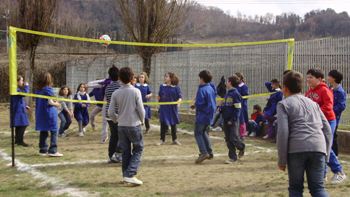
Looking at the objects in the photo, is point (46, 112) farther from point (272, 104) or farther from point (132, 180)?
point (272, 104)

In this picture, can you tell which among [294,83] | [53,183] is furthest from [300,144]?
[53,183]

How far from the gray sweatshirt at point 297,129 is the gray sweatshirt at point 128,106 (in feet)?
9.06

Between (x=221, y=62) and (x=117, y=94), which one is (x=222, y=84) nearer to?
(x=221, y=62)

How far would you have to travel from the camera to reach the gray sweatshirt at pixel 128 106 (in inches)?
294

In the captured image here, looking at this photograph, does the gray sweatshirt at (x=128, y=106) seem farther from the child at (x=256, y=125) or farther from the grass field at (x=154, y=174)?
the child at (x=256, y=125)

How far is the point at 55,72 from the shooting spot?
30891 mm

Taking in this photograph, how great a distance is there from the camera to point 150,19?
18406mm

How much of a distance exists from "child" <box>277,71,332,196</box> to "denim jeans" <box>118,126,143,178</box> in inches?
110

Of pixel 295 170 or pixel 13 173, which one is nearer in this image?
pixel 295 170

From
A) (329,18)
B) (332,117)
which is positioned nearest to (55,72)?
(332,117)

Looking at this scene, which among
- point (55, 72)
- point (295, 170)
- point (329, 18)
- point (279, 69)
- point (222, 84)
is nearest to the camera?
point (295, 170)

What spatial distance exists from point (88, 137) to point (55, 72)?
1840 cm

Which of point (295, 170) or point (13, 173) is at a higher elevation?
point (295, 170)

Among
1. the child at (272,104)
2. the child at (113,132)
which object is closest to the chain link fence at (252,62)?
the child at (272,104)
